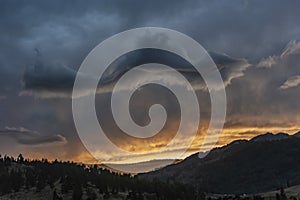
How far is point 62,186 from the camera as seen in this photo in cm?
15775

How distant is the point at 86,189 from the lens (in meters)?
156

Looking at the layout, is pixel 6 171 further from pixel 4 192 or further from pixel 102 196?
pixel 102 196

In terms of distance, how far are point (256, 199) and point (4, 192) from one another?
94.3m

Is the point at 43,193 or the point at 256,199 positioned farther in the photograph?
the point at 43,193

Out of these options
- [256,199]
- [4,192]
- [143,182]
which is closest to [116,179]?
[143,182]

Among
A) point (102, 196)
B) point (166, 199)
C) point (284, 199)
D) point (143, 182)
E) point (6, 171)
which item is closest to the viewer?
point (284, 199)

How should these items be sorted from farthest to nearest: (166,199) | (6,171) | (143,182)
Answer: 1. (6,171)
2. (143,182)
3. (166,199)

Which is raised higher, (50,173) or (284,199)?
(50,173)

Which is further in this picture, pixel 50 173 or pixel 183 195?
pixel 50 173

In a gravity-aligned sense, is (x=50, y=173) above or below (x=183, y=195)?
above

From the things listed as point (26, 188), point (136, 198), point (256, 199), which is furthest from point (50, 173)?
point (256, 199)

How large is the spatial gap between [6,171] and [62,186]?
50.3 m

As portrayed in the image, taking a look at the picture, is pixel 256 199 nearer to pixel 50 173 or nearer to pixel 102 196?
pixel 102 196

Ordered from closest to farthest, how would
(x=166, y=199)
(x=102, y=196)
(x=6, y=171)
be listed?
1. (x=102, y=196)
2. (x=166, y=199)
3. (x=6, y=171)
